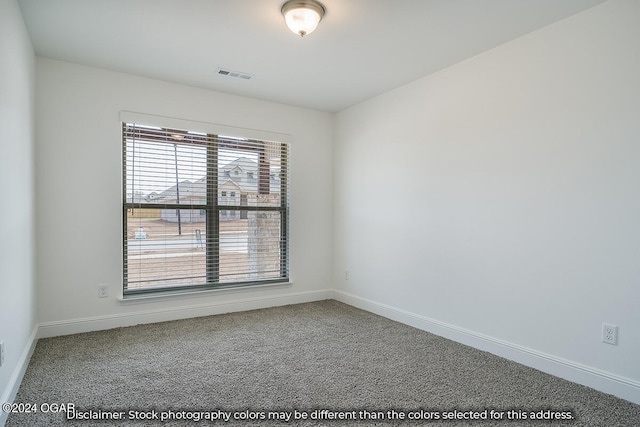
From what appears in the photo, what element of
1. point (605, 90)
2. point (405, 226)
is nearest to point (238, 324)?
point (405, 226)

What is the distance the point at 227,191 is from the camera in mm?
4184

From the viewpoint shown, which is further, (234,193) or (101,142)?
(234,193)

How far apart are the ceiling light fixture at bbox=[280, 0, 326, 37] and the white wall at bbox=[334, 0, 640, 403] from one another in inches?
59.9

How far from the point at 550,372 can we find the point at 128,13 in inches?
152

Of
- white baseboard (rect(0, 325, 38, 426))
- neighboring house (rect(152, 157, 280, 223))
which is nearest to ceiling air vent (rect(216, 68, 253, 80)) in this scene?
neighboring house (rect(152, 157, 280, 223))

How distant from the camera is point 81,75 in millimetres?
3344

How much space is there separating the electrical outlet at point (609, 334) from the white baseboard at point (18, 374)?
3467 mm

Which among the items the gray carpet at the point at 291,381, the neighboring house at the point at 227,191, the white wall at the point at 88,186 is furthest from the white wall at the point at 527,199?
the white wall at the point at 88,186

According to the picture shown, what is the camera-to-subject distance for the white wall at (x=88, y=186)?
3.21m

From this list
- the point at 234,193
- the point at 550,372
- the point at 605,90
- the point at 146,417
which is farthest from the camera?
the point at 234,193

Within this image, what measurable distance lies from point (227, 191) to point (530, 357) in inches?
130

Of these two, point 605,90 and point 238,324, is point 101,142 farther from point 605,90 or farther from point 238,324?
point 605,90

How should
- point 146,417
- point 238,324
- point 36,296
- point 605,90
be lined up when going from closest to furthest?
point 146,417 < point 605,90 < point 36,296 < point 238,324

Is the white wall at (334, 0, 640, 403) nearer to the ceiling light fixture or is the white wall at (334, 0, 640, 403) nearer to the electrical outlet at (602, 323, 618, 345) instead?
the electrical outlet at (602, 323, 618, 345)
